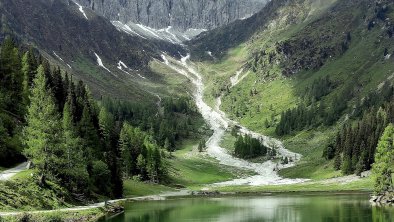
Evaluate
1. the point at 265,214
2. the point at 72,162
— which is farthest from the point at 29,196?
the point at 265,214

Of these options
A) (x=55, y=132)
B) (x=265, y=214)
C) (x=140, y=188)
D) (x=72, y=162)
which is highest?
(x=55, y=132)

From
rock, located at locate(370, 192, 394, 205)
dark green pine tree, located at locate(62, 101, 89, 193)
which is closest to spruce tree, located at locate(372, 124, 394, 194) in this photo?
rock, located at locate(370, 192, 394, 205)

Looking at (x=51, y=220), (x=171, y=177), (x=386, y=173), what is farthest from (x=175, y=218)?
(x=171, y=177)

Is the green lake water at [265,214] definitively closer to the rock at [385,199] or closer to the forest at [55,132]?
the rock at [385,199]

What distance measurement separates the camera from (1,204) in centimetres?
6650

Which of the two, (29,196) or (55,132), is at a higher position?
(55,132)

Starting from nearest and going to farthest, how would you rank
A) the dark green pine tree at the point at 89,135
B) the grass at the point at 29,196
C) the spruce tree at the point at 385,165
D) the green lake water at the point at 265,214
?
the grass at the point at 29,196 < the green lake water at the point at 265,214 < the spruce tree at the point at 385,165 < the dark green pine tree at the point at 89,135

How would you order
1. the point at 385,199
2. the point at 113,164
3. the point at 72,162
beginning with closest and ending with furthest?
the point at 72,162
the point at 385,199
the point at 113,164

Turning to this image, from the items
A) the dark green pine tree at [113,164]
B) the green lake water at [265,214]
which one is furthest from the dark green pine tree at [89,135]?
the green lake water at [265,214]

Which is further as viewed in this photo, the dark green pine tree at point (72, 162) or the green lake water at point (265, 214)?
the dark green pine tree at point (72, 162)

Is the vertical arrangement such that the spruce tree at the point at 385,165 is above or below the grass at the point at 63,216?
above

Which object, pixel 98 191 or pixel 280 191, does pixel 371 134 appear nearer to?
pixel 280 191

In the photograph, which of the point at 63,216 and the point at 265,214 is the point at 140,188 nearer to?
the point at 265,214

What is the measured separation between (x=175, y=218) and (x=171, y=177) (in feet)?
352
